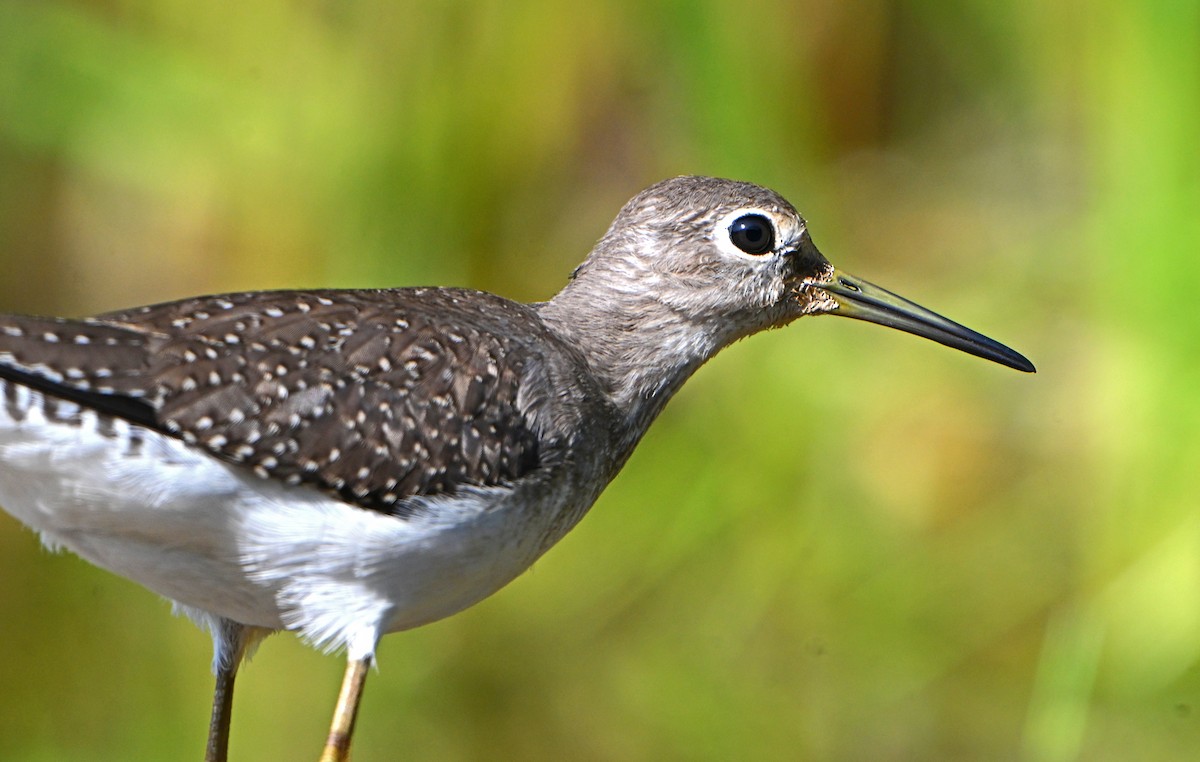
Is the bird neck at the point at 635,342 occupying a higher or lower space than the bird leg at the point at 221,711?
higher

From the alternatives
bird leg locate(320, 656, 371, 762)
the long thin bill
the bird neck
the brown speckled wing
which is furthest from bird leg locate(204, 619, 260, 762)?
the long thin bill

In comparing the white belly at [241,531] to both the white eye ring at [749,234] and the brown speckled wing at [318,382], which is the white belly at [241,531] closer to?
the brown speckled wing at [318,382]

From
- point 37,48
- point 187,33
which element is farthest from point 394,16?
point 37,48

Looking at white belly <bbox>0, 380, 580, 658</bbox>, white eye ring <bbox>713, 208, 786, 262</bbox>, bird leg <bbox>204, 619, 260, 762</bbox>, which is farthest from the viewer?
white eye ring <bbox>713, 208, 786, 262</bbox>

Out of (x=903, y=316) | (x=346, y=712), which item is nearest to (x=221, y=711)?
(x=346, y=712)

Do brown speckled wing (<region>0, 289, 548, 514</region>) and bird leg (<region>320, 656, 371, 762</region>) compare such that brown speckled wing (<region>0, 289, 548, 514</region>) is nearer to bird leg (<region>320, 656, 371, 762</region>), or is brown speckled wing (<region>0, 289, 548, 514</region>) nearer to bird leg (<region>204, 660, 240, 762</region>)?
bird leg (<region>320, 656, 371, 762</region>)

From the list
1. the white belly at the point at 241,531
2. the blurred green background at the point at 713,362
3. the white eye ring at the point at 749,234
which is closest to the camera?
the white belly at the point at 241,531

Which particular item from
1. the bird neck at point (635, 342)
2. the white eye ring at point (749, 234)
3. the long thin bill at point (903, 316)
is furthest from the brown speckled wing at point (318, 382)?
the long thin bill at point (903, 316)
